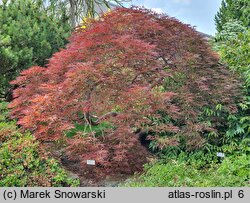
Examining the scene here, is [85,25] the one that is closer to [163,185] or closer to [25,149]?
[25,149]

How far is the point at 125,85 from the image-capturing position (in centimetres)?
418

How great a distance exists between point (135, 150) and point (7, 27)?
3.29m

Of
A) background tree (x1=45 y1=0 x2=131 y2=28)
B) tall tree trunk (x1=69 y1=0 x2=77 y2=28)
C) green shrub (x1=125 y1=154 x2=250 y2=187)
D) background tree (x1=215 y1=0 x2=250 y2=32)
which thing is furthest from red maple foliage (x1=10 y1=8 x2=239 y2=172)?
background tree (x1=215 y1=0 x2=250 y2=32)

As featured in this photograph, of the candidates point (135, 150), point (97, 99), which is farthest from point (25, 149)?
point (135, 150)

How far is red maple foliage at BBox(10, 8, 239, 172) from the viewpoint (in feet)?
13.3

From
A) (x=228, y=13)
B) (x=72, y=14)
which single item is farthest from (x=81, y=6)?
(x=228, y=13)

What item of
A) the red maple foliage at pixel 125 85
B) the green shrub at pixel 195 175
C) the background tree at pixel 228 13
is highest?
the background tree at pixel 228 13

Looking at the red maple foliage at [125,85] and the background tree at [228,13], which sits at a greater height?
the background tree at [228,13]

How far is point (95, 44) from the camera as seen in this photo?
13.9 feet

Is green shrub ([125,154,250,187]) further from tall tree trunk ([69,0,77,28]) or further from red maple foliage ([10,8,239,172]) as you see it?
tall tree trunk ([69,0,77,28])

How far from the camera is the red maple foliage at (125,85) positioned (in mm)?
4047

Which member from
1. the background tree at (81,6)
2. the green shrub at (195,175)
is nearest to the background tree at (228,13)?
the background tree at (81,6)

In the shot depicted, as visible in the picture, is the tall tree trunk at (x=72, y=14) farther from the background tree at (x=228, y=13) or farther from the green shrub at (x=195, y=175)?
the background tree at (x=228, y=13)

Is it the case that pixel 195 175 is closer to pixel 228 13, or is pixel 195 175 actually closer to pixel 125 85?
pixel 125 85
